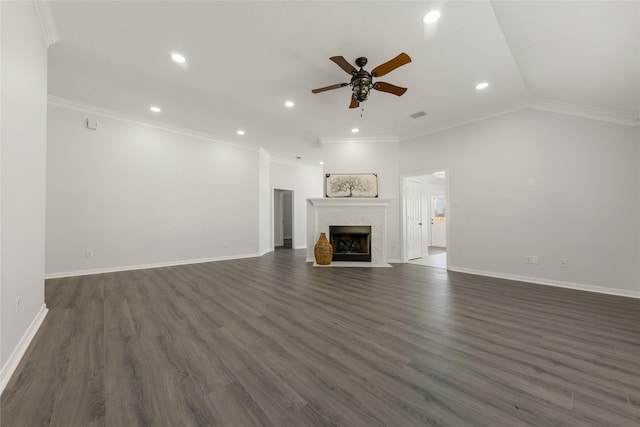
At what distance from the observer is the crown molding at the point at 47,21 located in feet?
7.44

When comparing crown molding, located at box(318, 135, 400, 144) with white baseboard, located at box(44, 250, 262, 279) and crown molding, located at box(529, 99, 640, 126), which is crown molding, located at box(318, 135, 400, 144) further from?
white baseboard, located at box(44, 250, 262, 279)

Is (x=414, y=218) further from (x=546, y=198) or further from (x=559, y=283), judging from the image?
(x=559, y=283)

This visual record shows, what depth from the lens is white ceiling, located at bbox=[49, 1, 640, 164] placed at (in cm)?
230

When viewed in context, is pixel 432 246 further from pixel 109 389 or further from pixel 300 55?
pixel 109 389

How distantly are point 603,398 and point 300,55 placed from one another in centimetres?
388

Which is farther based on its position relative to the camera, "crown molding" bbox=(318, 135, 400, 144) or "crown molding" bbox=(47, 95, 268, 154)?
"crown molding" bbox=(318, 135, 400, 144)

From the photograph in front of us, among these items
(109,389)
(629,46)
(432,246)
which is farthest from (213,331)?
(432,246)

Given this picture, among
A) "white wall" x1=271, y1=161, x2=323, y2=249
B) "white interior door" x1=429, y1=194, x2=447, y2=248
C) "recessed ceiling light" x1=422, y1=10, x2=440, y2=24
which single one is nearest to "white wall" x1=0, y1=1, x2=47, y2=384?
"recessed ceiling light" x1=422, y1=10, x2=440, y2=24

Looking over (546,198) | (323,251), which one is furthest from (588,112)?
(323,251)

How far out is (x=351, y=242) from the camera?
586 centimetres

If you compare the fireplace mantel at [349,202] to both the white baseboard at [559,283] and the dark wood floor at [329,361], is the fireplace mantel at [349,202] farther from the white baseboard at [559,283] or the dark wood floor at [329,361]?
the dark wood floor at [329,361]

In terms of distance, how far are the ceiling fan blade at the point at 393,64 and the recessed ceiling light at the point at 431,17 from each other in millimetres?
357

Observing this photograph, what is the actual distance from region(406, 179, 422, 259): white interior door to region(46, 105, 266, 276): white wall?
13.7ft

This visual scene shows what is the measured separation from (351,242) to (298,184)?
149 inches
